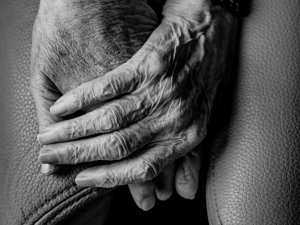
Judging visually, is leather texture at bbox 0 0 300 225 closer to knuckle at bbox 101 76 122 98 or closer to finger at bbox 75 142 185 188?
finger at bbox 75 142 185 188

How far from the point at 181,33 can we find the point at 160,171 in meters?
0.23

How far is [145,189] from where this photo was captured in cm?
67

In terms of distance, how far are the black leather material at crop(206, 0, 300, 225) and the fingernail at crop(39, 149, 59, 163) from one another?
10.1 inches

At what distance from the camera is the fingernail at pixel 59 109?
627 millimetres

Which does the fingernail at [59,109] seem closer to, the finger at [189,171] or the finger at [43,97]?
the finger at [43,97]

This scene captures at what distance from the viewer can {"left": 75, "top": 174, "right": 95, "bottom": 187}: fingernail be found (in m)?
0.63

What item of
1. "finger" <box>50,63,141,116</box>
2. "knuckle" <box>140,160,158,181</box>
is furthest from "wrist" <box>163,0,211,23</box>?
"knuckle" <box>140,160,158,181</box>

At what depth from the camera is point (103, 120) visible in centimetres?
61

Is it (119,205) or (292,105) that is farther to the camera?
(119,205)

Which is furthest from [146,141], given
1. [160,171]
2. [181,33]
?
[181,33]

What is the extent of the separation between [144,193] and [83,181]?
0.10 meters

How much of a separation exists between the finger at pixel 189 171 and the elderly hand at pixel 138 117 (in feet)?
0.13

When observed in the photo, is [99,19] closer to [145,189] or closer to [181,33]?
[181,33]

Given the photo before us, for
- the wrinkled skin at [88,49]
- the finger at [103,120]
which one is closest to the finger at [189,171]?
the wrinkled skin at [88,49]
